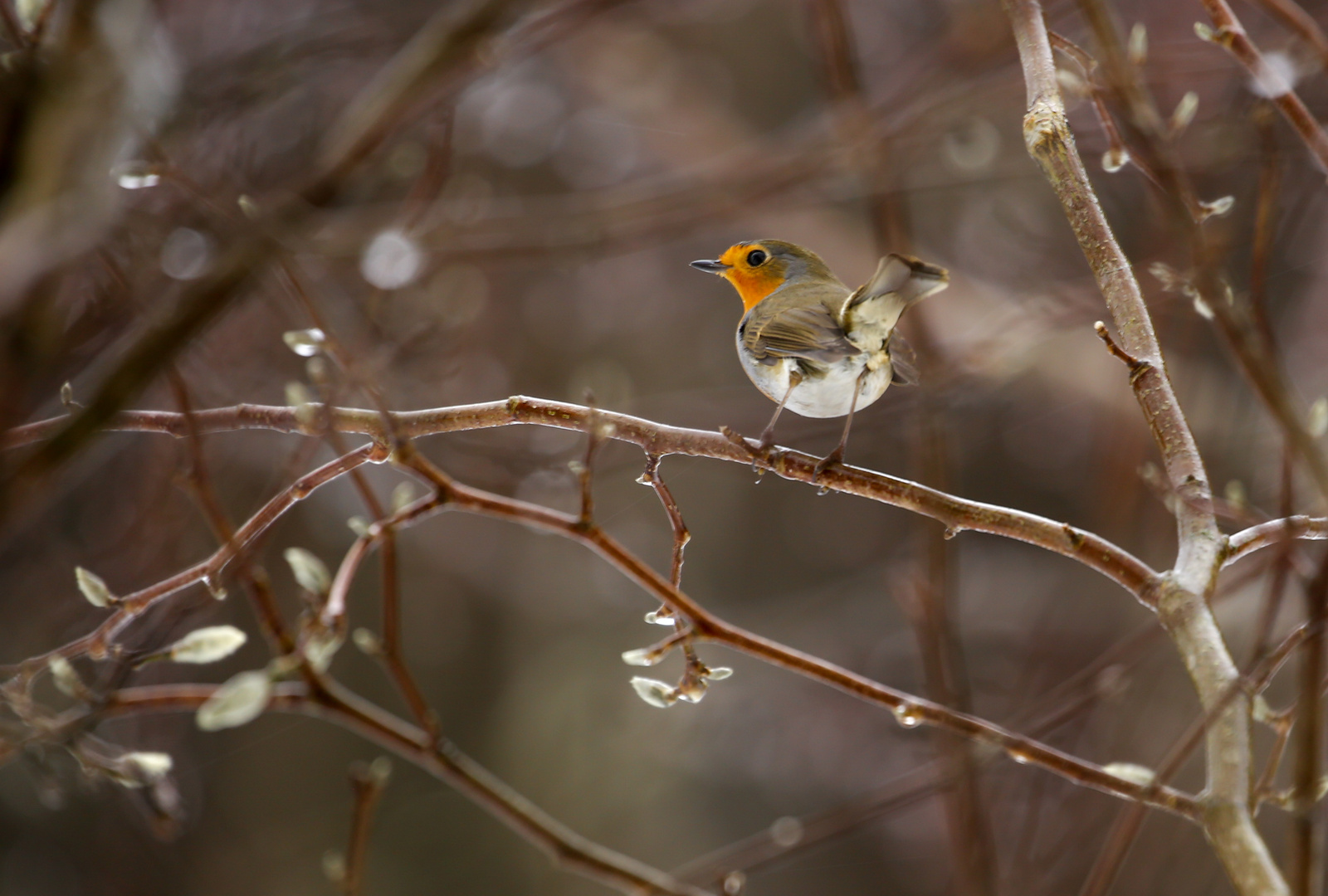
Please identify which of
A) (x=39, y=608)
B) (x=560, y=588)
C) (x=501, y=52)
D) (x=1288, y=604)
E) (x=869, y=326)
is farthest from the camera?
(x=560, y=588)

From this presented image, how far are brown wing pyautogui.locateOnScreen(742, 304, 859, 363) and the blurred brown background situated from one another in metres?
0.25

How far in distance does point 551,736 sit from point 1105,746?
2353 millimetres

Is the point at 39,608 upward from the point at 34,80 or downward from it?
downward

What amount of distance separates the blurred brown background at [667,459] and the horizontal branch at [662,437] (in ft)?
2.43

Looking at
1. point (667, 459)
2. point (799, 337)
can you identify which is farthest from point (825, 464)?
point (667, 459)

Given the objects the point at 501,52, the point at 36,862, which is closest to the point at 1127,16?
the point at 501,52

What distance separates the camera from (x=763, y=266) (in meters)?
2.19

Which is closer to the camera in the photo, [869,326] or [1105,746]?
[869,326]

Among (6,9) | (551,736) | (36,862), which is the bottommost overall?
(551,736)

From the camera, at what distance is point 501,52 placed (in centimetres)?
127

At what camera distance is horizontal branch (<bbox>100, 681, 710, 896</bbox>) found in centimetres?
92

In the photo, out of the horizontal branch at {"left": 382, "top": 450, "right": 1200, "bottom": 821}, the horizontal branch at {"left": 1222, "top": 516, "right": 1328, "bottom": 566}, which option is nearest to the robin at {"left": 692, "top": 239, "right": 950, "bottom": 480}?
the horizontal branch at {"left": 382, "top": 450, "right": 1200, "bottom": 821}

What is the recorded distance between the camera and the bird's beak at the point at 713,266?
2.11m

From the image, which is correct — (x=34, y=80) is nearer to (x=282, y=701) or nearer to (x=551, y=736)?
(x=282, y=701)
